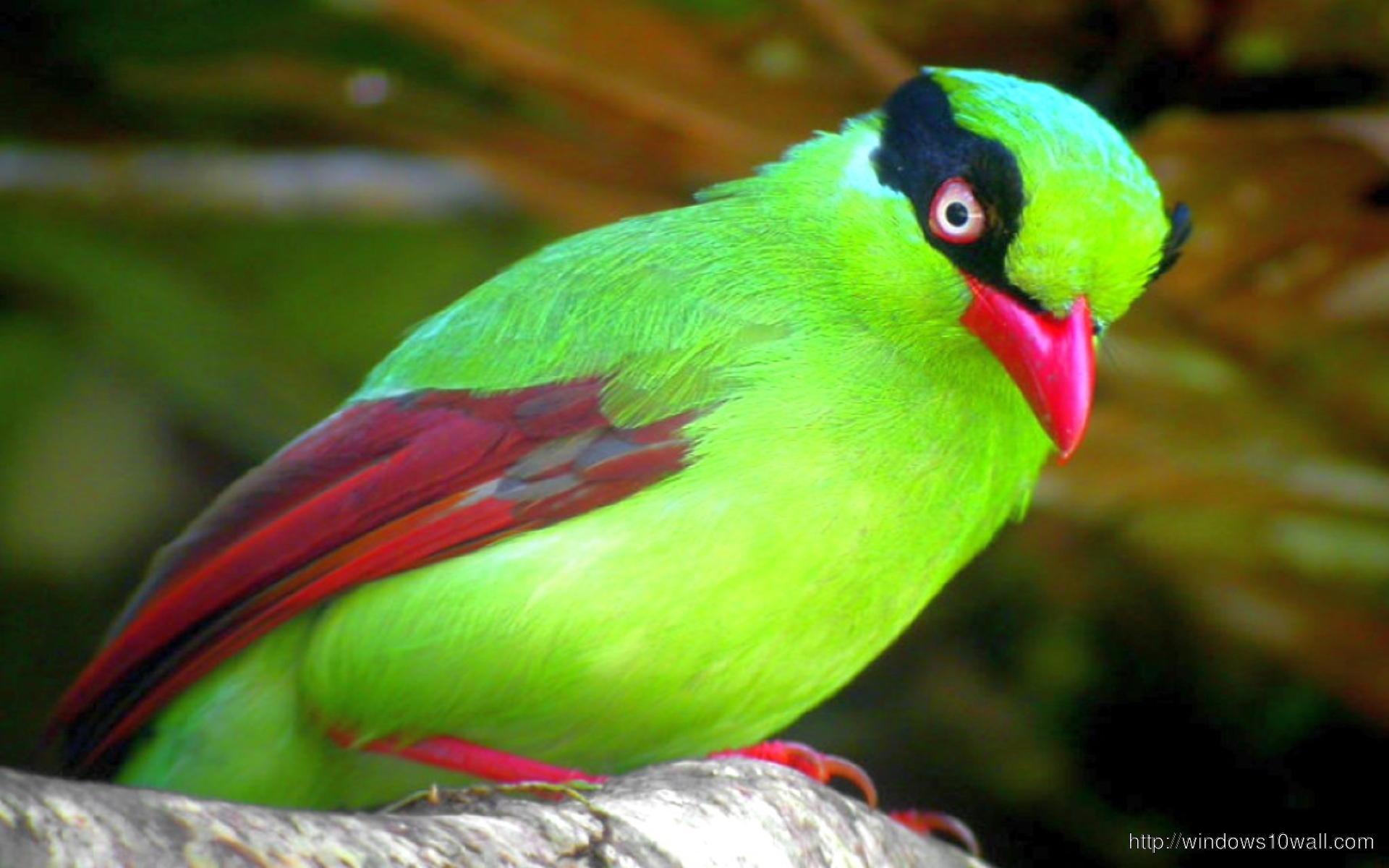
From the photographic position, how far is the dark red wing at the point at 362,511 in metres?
2.31

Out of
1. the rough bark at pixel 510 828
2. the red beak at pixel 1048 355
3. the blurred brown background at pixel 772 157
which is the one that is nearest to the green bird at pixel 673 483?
the red beak at pixel 1048 355

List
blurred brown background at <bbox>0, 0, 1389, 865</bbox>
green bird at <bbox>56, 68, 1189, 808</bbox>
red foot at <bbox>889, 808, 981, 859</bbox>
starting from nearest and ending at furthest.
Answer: green bird at <bbox>56, 68, 1189, 808</bbox>
red foot at <bbox>889, 808, 981, 859</bbox>
blurred brown background at <bbox>0, 0, 1389, 865</bbox>

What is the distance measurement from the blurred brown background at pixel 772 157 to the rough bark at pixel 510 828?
5.14 feet

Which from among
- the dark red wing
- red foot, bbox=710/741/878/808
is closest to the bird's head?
the dark red wing

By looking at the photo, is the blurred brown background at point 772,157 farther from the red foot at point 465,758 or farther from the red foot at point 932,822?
the red foot at point 932,822

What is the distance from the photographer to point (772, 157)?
347cm

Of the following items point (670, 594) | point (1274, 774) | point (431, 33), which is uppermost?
point (431, 33)

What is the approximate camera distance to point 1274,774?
163 inches

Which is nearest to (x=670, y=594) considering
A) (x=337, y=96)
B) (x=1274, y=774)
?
(x=337, y=96)

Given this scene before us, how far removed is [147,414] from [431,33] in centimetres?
146

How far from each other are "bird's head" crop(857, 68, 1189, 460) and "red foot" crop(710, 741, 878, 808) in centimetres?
68

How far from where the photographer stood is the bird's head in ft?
6.97

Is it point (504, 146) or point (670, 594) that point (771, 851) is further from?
point (504, 146)

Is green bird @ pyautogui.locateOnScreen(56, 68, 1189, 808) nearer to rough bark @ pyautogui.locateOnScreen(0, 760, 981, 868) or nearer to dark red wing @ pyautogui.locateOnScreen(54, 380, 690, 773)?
dark red wing @ pyautogui.locateOnScreen(54, 380, 690, 773)
